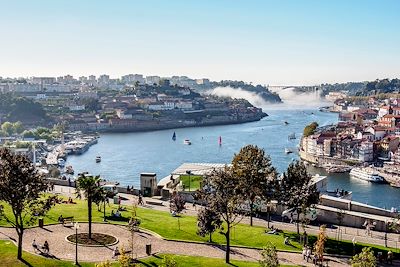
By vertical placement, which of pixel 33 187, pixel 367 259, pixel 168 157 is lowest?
pixel 168 157

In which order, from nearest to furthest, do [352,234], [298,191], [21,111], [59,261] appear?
[59,261] → [298,191] → [352,234] → [21,111]

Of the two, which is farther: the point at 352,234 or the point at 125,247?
the point at 352,234

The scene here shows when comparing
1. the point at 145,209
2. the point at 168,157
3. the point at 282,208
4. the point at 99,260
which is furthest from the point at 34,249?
the point at 168,157

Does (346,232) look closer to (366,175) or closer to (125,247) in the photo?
(125,247)

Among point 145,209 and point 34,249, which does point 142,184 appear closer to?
point 145,209

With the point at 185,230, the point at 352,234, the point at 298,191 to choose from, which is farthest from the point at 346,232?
the point at 185,230

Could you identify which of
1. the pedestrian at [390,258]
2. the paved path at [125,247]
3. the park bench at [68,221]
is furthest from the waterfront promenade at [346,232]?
the park bench at [68,221]
